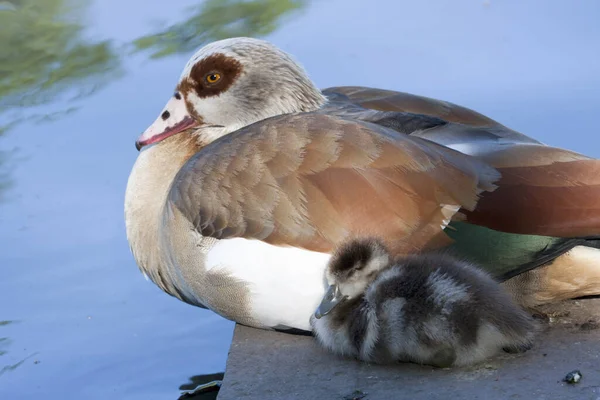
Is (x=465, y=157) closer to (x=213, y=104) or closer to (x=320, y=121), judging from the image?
(x=320, y=121)

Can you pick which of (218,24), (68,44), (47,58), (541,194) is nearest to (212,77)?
(541,194)

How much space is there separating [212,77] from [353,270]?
4.68ft

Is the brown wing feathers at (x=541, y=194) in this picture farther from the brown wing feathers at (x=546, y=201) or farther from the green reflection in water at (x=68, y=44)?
the green reflection in water at (x=68, y=44)

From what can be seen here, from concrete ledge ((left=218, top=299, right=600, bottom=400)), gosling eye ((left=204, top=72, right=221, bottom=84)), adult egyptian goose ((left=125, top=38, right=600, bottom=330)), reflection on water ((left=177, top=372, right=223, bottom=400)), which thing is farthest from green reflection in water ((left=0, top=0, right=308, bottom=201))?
concrete ledge ((left=218, top=299, right=600, bottom=400))

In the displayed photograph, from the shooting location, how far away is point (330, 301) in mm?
3686

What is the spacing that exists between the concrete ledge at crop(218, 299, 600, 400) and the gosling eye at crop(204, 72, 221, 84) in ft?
4.22

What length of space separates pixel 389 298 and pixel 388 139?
2.15ft

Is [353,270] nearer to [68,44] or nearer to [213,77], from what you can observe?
[213,77]

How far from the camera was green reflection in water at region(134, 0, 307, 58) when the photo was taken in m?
7.88

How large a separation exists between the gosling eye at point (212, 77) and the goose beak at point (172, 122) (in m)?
0.14

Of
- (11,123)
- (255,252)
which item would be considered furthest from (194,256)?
(11,123)

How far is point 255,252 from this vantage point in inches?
154

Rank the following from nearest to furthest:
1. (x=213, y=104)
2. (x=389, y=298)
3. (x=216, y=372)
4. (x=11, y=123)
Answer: (x=389, y=298) < (x=216, y=372) < (x=213, y=104) < (x=11, y=123)

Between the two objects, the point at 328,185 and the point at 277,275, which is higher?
the point at 328,185
